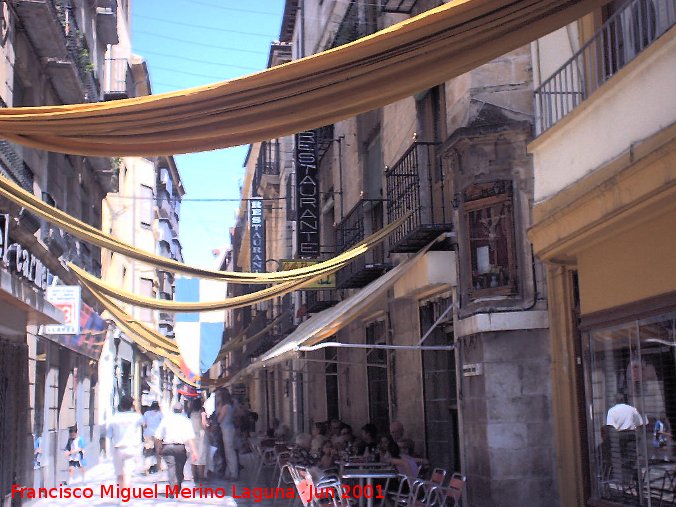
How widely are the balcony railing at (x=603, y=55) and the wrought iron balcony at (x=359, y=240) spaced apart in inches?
223

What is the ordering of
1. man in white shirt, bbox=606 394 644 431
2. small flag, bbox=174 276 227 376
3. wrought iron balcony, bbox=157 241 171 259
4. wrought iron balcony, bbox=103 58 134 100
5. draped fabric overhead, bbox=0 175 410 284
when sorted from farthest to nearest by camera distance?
1. small flag, bbox=174 276 227 376
2. wrought iron balcony, bbox=157 241 171 259
3. wrought iron balcony, bbox=103 58 134 100
4. draped fabric overhead, bbox=0 175 410 284
5. man in white shirt, bbox=606 394 644 431

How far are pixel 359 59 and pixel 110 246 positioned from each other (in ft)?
15.9

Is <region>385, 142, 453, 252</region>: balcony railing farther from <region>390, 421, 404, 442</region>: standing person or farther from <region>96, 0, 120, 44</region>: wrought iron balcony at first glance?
<region>96, 0, 120, 44</region>: wrought iron balcony

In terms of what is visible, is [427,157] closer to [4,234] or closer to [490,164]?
[490,164]

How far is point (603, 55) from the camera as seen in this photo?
8.20m

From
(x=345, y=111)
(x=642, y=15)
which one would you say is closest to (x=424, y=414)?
(x=642, y=15)

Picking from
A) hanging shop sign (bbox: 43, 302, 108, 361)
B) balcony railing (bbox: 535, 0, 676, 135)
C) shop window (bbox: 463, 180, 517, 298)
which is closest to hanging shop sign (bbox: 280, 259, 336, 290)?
hanging shop sign (bbox: 43, 302, 108, 361)

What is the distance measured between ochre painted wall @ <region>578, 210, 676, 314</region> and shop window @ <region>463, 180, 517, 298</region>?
1.53 meters

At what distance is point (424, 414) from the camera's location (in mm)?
12711

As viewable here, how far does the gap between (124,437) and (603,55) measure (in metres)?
7.80

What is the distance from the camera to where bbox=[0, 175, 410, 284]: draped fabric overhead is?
339 inches

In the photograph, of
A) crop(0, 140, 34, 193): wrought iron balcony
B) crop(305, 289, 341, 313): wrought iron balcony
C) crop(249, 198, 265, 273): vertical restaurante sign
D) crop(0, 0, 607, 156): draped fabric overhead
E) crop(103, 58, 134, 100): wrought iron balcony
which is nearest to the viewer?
crop(0, 0, 607, 156): draped fabric overhead

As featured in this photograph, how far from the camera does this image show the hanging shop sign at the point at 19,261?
10.5m

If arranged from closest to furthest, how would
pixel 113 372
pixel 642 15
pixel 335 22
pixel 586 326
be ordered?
1. pixel 642 15
2. pixel 586 326
3. pixel 335 22
4. pixel 113 372
